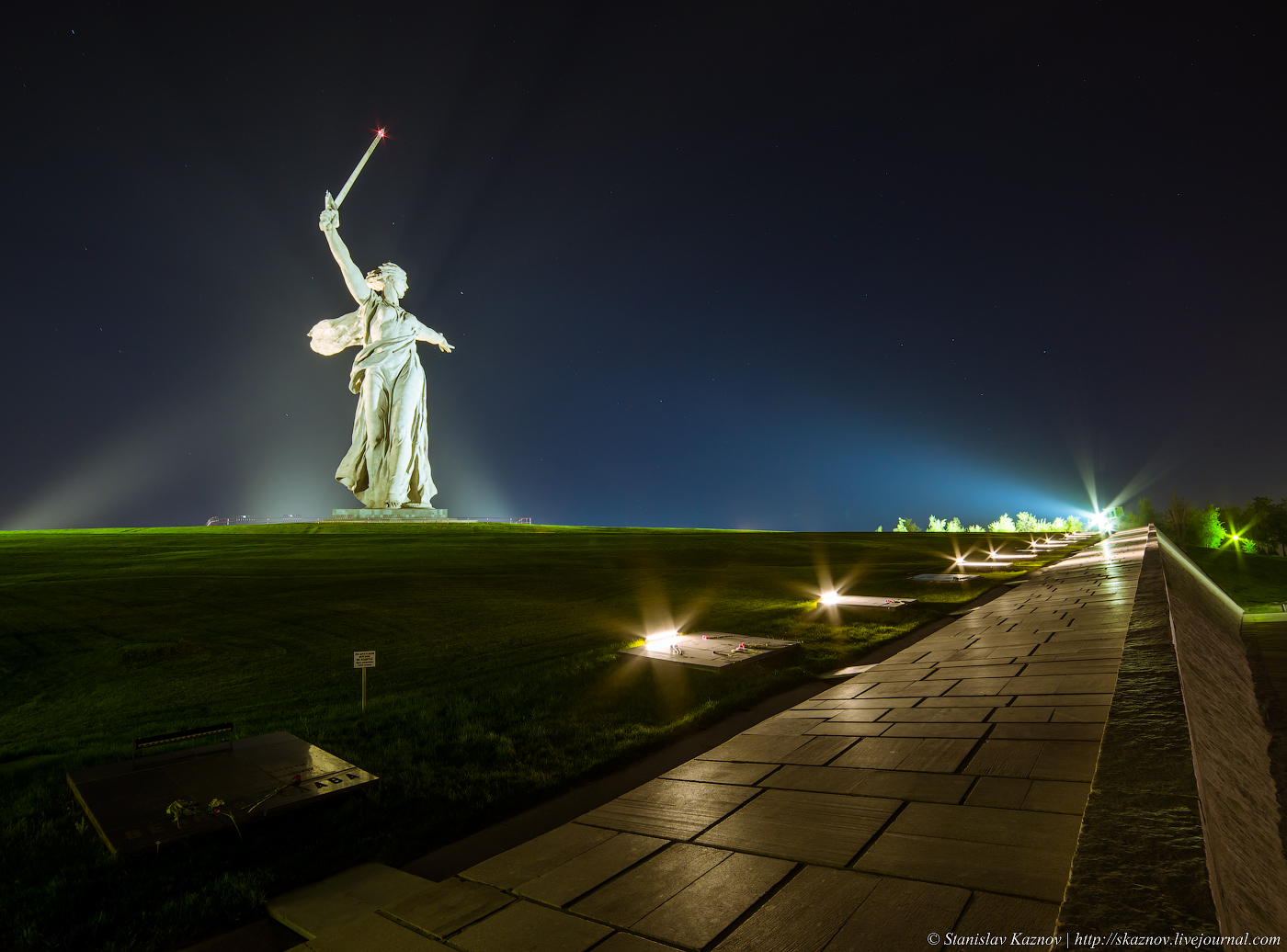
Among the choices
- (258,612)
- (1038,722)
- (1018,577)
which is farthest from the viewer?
(1018,577)

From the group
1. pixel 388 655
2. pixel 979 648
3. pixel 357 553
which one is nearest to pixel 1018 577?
pixel 979 648

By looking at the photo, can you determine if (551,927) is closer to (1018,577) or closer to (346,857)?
(346,857)

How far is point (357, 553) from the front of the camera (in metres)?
22.5

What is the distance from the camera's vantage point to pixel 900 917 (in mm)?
2471

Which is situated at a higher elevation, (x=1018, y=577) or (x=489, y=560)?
(x=489, y=560)

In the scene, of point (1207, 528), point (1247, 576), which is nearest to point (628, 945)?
point (1247, 576)

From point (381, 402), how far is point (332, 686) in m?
37.8

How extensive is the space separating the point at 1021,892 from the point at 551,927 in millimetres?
1964

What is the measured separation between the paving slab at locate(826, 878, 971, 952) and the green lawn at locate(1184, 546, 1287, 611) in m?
23.8

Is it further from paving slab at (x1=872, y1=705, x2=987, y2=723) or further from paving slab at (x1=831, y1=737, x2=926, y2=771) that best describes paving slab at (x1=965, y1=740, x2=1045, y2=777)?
paving slab at (x1=872, y1=705, x2=987, y2=723)

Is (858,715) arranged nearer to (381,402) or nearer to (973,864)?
(973,864)

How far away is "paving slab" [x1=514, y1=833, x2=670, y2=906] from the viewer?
3051mm

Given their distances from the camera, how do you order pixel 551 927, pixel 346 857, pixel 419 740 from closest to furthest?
pixel 551 927 → pixel 346 857 → pixel 419 740

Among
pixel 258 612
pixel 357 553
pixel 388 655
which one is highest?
pixel 357 553
